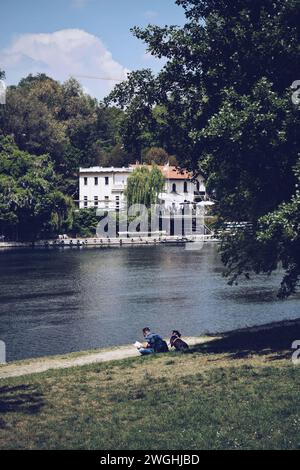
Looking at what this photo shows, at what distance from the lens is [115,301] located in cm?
5619

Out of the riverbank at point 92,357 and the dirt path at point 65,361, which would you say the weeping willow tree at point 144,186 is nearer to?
the riverbank at point 92,357

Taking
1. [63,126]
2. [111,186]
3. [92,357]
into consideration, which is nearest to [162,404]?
[92,357]

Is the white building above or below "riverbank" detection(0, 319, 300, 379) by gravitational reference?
above

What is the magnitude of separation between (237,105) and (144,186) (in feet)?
296

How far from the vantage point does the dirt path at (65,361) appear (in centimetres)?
2811

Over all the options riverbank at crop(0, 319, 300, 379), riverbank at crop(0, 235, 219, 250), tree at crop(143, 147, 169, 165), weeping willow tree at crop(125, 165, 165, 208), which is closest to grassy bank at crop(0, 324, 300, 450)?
riverbank at crop(0, 319, 300, 379)

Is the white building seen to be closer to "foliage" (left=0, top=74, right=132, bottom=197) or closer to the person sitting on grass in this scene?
"foliage" (left=0, top=74, right=132, bottom=197)

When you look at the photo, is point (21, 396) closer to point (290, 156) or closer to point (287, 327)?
point (290, 156)

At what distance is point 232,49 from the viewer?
28.5m

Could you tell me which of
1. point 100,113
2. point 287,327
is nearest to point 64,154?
point 100,113

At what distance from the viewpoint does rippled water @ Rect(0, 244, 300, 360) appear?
41812mm

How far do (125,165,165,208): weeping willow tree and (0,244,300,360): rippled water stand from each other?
28295 millimetres

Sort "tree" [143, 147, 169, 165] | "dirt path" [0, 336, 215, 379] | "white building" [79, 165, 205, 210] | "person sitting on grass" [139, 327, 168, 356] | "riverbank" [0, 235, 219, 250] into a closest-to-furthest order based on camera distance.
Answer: "dirt path" [0, 336, 215, 379] → "person sitting on grass" [139, 327, 168, 356] → "riverbank" [0, 235, 219, 250] → "white building" [79, 165, 205, 210] → "tree" [143, 147, 169, 165]

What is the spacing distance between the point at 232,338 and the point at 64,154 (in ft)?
348
